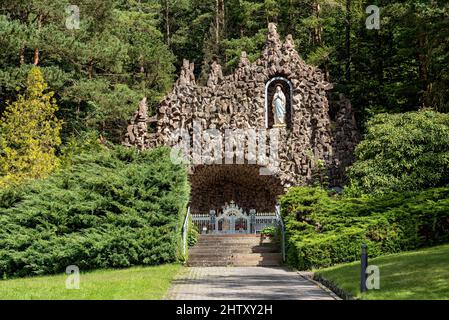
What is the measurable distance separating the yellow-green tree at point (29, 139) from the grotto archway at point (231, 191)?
7227mm

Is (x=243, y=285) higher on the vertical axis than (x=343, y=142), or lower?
lower

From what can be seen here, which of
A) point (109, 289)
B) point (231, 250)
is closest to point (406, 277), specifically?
point (109, 289)

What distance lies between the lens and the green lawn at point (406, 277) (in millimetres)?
10297

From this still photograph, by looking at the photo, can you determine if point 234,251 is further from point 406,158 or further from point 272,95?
point 272,95

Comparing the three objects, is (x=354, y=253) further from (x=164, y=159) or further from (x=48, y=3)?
(x=48, y=3)

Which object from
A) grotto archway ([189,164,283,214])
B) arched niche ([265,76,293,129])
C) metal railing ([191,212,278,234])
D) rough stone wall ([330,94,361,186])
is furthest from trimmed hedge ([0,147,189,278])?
arched niche ([265,76,293,129])

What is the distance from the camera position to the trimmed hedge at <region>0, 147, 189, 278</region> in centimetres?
1794

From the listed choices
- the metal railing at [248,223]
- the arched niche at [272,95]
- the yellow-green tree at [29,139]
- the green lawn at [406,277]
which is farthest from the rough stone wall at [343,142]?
the green lawn at [406,277]

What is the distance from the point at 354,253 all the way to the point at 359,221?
1448 millimetres

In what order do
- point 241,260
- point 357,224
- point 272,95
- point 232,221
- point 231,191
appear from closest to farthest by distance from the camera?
point 357,224, point 241,260, point 232,221, point 272,95, point 231,191

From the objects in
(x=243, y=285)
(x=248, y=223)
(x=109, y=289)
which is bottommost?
(x=243, y=285)

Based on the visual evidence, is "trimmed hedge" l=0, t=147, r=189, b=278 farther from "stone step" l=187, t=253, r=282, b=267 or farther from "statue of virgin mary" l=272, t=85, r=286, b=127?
"statue of virgin mary" l=272, t=85, r=286, b=127

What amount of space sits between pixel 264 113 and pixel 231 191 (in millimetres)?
4399

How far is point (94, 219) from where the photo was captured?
60.8ft
